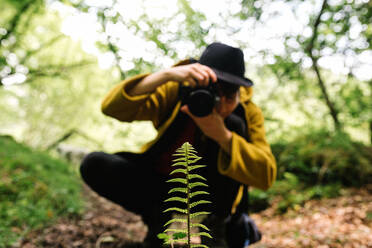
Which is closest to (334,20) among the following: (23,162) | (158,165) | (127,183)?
(158,165)

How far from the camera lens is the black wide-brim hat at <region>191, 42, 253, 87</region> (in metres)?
1.47

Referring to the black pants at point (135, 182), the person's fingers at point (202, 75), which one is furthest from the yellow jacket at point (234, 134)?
the person's fingers at point (202, 75)

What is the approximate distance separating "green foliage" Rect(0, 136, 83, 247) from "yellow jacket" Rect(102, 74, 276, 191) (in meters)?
1.38

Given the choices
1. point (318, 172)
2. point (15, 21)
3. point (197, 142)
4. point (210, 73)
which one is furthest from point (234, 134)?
point (15, 21)

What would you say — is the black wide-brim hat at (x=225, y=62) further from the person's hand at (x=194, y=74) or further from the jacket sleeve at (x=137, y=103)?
the jacket sleeve at (x=137, y=103)

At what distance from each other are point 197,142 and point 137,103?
52 centimetres

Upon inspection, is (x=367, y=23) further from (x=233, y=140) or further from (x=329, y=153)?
(x=233, y=140)

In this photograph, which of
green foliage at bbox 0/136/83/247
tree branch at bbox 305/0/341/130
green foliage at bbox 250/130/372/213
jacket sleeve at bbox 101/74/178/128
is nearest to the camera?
jacket sleeve at bbox 101/74/178/128

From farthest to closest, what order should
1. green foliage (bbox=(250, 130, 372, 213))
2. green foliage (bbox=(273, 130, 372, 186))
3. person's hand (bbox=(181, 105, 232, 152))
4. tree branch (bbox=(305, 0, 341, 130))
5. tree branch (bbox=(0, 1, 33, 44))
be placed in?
green foliage (bbox=(273, 130, 372, 186))
green foliage (bbox=(250, 130, 372, 213))
tree branch (bbox=(305, 0, 341, 130))
tree branch (bbox=(0, 1, 33, 44))
person's hand (bbox=(181, 105, 232, 152))

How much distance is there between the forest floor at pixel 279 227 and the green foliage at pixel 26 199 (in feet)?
0.43

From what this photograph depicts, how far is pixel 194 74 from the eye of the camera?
141cm

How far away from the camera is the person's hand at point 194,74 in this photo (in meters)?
1.36

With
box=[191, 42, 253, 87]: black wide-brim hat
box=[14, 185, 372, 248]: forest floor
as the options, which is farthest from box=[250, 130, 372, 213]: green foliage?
box=[191, 42, 253, 87]: black wide-brim hat

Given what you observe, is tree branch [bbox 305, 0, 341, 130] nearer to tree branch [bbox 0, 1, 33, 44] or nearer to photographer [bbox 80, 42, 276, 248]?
photographer [bbox 80, 42, 276, 248]
